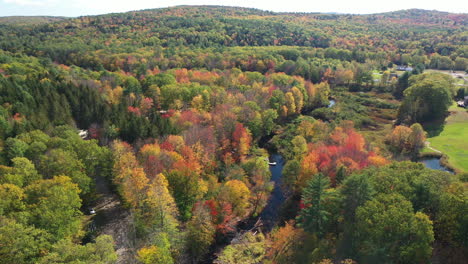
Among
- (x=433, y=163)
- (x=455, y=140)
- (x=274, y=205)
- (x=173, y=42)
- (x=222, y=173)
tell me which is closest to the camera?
(x=274, y=205)

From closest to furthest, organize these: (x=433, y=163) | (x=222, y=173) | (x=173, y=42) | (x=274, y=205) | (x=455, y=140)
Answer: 1. (x=274, y=205)
2. (x=222, y=173)
3. (x=433, y=163)
4. (x=455, y=140)
5. (x=173, y=42)

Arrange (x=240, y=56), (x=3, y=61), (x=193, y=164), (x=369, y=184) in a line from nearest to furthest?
(x=369, y=184) < (x=193, y=164) < (x=3, y=61) < (x=240, y=56)

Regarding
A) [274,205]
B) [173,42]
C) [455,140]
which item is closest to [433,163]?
[455,140]

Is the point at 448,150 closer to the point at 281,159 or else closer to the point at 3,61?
the point at 281,159

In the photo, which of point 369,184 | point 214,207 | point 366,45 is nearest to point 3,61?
point 214,207

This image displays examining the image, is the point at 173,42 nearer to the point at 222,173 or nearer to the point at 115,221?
the point at 222,173
